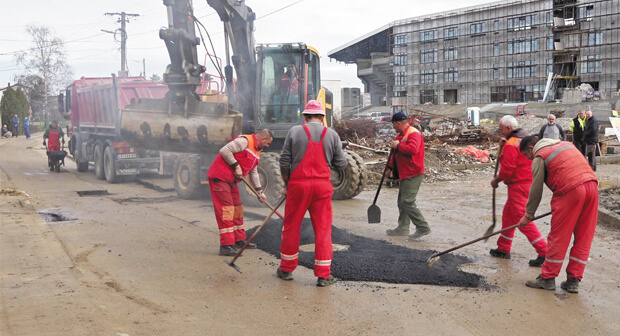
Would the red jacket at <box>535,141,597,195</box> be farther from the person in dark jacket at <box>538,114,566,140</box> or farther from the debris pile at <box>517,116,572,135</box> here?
the debris pile at <box>517,116,572,135</box>

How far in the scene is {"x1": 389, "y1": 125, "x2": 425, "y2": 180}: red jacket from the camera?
8.11 m

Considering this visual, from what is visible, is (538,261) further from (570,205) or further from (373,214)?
(373,214)

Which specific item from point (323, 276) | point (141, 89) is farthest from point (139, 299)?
point (141, 89)

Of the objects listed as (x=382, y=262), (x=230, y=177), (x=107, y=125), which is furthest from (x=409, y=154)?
(x=107, y=125)

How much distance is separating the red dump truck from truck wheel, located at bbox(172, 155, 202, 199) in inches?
117

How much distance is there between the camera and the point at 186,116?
11.6 meters

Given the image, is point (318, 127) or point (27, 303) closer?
point (27, 303)

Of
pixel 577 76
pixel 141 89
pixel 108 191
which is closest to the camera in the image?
pixel 108 191

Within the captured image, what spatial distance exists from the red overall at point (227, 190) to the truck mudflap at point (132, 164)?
9.51 meters

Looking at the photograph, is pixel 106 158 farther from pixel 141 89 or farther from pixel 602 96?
pixel 602 96

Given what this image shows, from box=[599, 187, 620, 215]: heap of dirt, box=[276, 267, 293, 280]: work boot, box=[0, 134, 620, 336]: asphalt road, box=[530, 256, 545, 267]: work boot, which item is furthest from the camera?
box=[599, 187, 620, 215]: heap of dirt

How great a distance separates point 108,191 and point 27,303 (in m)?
9.94

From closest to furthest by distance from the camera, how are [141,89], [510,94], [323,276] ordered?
1. [323,276]
2. [141,89]
3. [510,94]

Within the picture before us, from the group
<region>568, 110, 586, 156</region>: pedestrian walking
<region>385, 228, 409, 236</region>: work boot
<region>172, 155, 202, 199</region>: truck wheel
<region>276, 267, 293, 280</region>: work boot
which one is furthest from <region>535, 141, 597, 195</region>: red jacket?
<region>568, 110, 586, 156</region>: pedestrian walking
